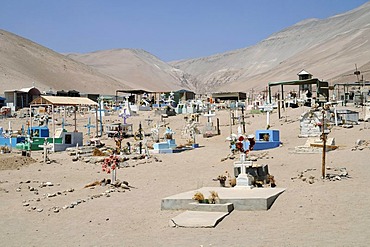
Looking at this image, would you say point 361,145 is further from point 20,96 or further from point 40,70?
point 40,70

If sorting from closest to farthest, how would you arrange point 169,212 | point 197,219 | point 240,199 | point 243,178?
point 197,219
point 240,199
point 169,212
point 243,178

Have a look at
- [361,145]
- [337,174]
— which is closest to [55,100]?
[361,145]

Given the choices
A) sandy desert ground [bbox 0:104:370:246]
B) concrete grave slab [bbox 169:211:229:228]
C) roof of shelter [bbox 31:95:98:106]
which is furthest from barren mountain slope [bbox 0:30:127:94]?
concrete grave slab [bbox 169:211:229:228]

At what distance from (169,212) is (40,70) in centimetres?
11533

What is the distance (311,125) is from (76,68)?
122675mm

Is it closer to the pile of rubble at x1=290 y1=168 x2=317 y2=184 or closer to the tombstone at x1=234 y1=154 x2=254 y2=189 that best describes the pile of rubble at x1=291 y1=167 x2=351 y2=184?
the pile of rubble at x1=290 y1=168 x2=317 y2=184

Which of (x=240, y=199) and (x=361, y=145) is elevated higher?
(x=361, y=145)

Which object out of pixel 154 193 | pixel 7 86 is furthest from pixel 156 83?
pixel 154 193

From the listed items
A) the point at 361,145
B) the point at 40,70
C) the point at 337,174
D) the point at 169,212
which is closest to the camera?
the point at 169,212

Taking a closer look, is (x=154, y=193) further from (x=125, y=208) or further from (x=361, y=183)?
(x=361, y=183)

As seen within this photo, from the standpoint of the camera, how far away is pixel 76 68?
141 metres

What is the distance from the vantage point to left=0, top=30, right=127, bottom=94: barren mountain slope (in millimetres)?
105738

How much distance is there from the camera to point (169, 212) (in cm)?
1063

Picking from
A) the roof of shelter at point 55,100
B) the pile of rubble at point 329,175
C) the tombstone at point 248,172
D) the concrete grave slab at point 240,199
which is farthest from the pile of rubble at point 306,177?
the roof of shelter at point 55,100
